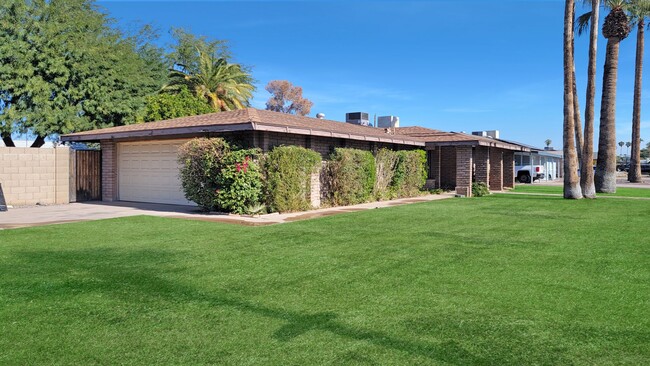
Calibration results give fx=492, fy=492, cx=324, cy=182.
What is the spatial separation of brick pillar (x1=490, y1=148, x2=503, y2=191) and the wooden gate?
63.1ft

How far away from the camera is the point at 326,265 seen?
680cm

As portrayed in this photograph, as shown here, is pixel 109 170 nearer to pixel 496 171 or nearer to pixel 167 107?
pixel 167 107

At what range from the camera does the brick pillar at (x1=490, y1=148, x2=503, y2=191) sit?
87.3ft

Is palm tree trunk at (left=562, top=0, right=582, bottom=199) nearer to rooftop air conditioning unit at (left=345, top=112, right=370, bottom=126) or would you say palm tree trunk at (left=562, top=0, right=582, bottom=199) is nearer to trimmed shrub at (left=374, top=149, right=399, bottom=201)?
trimmed shrub at (left=374, top=149, right=399, bottom=201)

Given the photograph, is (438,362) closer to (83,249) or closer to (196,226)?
(83,249)

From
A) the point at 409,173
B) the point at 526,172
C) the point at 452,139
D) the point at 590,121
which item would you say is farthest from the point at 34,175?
the point at 526,172

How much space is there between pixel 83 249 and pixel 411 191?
49.2ft

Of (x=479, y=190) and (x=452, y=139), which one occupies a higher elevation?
(x=452, y=139)

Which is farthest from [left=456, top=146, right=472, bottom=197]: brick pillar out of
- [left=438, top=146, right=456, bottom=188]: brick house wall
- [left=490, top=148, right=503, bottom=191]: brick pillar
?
[left=490, top=148, right=503, bottom=191]: brick pillar

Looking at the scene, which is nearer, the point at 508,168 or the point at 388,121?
the point at 388,121

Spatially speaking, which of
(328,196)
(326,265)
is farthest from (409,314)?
(328,196)

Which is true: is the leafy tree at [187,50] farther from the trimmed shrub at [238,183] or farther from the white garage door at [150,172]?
the trimmed shrub at [238,183]

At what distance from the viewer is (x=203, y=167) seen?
1367cm

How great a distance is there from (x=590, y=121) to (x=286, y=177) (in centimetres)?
1335
